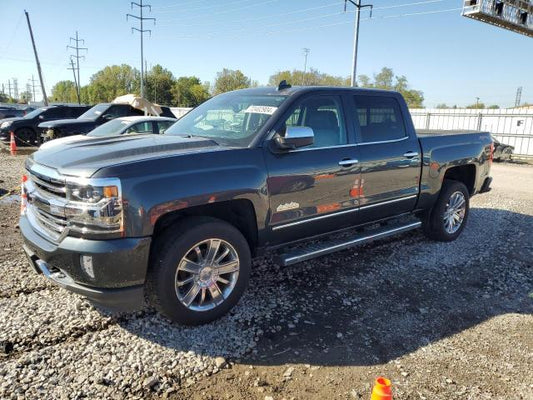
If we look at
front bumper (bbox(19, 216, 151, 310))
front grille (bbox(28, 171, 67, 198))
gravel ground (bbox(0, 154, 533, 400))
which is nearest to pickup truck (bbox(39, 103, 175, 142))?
gravel ground (bbox(0, 154, 533, 400))

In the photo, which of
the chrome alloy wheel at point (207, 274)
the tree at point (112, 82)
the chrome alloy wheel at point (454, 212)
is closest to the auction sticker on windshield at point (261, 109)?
the chrome alloy wheel at point (207, 274)

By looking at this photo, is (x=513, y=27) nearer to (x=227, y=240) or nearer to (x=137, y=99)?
(x=137, y=99)

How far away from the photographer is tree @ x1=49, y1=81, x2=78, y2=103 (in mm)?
132438

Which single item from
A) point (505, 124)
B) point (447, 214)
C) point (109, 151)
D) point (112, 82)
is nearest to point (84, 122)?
point (109, 151)

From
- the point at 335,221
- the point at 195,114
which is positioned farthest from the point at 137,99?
the point at 335,221

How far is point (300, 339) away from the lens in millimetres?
3336

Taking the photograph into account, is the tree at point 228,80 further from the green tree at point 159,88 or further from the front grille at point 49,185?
the front grille at point 49,185

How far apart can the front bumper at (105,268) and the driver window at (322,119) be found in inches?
76.0

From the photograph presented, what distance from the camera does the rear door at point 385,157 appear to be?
14.6ft

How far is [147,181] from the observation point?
292 cm

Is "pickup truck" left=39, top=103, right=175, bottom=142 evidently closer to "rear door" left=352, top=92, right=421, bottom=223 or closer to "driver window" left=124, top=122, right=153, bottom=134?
"driver window" left=124, top=122, right=153, bottom=134

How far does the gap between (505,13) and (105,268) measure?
59.4 feet

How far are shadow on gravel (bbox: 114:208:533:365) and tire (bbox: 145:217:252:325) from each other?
A: 188 millimetres

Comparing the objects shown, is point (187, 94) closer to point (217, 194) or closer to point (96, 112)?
point (96, 112)
